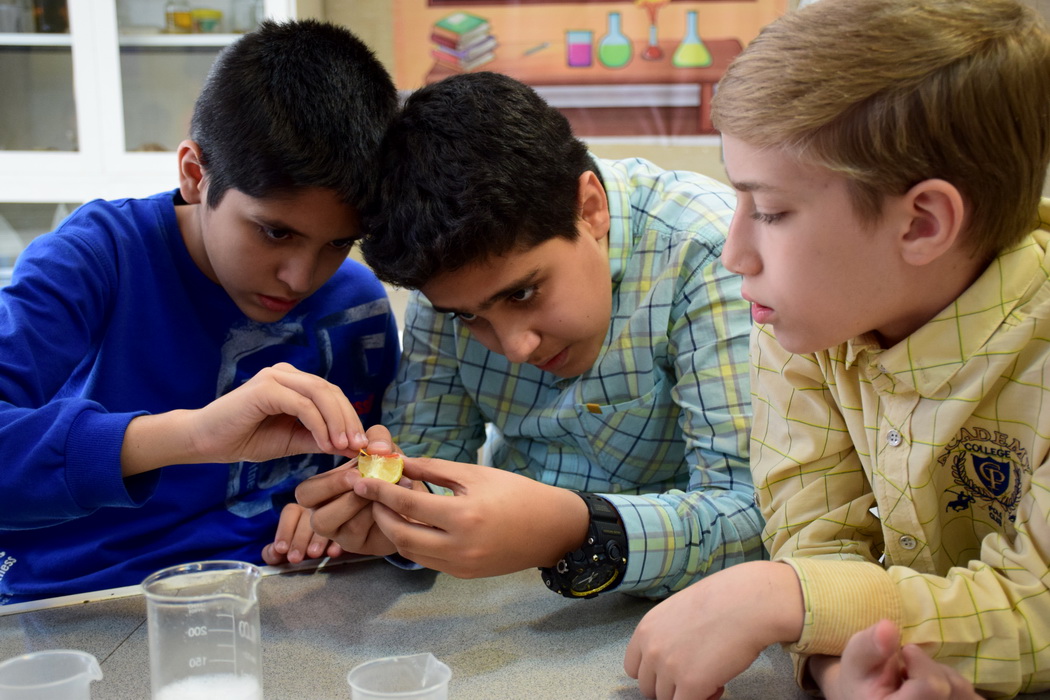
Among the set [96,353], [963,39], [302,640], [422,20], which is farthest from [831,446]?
[422,20]

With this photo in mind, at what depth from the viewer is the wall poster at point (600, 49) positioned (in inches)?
114

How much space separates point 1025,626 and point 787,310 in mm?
336

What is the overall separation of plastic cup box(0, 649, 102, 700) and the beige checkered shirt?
59 cm

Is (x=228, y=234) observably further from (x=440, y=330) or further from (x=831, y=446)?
(x=831, y=446)

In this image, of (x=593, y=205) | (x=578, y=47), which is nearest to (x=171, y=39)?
(x=578, y=47)

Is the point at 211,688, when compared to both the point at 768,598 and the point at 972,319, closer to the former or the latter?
the point at 768,598

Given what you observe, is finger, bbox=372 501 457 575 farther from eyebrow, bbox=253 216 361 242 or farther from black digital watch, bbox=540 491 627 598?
eyebrow, bbox=253 216 361 242

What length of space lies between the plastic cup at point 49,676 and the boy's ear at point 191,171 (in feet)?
2.50

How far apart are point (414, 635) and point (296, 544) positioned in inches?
14.0

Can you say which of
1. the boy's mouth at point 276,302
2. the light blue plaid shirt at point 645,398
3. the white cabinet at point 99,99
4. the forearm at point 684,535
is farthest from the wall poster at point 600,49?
the forearm at point 684,535

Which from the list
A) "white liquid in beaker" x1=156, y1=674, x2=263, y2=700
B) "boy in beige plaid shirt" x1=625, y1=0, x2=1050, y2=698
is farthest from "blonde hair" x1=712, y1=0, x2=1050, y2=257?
"white liquid in beaker" x1=156, y1=674, x2=263, y2=700

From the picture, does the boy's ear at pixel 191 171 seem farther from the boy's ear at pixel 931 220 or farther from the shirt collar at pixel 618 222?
the boy's ear at pixel 931 220

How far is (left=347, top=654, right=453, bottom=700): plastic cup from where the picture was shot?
Answer: 28.0 inches

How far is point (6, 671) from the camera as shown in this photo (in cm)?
73
